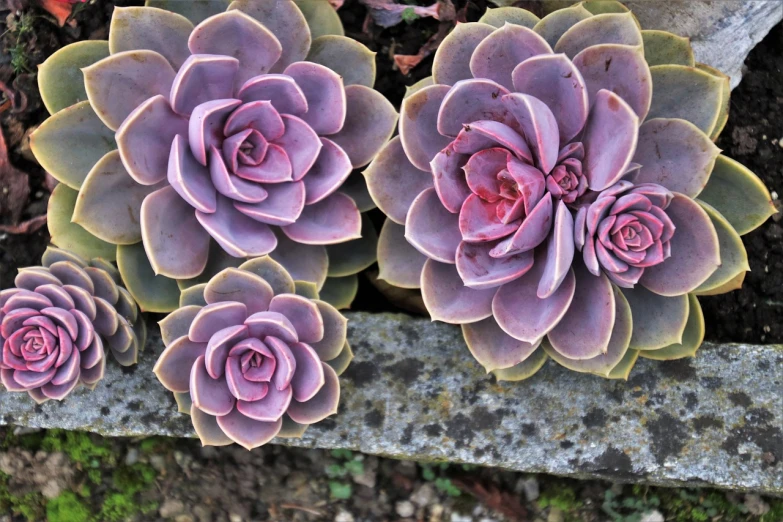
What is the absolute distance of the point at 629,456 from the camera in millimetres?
1651

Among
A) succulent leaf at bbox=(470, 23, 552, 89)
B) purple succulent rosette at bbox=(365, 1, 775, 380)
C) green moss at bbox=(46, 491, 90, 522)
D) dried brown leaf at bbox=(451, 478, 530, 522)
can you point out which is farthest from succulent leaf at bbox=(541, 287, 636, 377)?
green moss at bbox=(46, 491, 90, 522)

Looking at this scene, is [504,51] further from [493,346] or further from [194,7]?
[194,7]

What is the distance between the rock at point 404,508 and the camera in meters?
1.97

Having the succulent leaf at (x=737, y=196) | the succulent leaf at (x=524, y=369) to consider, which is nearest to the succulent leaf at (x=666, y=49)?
the succulent leaf at (x=737, y=196)

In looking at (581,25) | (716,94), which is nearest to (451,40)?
(581,25)

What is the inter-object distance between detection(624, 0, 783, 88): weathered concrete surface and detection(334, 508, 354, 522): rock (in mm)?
1578

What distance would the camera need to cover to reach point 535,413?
169cm

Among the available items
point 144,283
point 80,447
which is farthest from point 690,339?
point 80,447

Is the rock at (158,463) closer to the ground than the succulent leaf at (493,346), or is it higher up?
closer to the ground

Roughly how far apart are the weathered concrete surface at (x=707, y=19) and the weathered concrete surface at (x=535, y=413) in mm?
803

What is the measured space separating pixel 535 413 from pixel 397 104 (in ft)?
2.99

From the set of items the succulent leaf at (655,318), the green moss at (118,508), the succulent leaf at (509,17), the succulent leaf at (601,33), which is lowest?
the green moss at (118,508)

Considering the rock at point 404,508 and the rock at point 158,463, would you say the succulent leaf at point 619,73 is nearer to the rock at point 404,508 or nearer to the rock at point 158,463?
the rock at point 404,508

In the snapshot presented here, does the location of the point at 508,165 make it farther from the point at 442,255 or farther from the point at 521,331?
the point at 521,331
